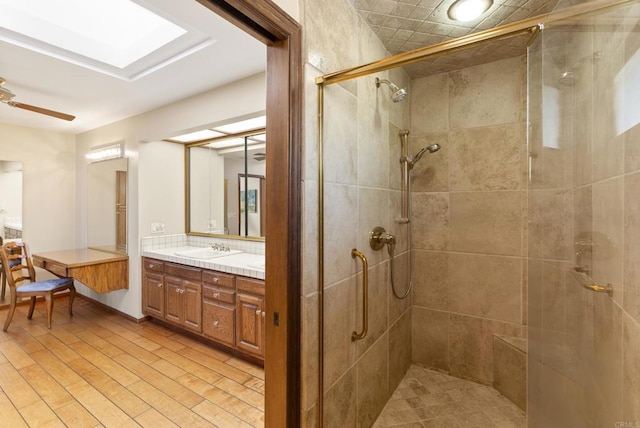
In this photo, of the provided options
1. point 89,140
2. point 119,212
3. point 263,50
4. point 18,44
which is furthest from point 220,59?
point 89,140

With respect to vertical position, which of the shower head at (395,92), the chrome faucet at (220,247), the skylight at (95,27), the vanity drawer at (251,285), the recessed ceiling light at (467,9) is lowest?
the vanity drawer at (251,285)

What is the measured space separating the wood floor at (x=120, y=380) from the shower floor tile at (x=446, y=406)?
92cm

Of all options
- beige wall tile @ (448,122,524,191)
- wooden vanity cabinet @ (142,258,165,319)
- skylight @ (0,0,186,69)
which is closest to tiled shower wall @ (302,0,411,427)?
beige wall tile @ (448,122,524,191)

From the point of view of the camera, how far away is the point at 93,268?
326cm

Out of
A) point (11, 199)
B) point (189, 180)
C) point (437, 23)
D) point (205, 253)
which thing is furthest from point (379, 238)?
point (11, 199)

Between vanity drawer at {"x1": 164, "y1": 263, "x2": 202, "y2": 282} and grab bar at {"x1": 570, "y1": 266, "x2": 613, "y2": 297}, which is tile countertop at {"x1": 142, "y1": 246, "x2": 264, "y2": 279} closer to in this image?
vanity drawer at {"x1": 164, "y1": 263, "x2": 202, "y2": 282}

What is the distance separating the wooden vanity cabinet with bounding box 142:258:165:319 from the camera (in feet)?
10.3

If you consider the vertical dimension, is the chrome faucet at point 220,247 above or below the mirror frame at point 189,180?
below

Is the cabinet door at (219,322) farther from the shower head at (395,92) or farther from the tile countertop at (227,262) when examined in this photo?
the shower head at (395,92)

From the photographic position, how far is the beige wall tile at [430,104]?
2262mm

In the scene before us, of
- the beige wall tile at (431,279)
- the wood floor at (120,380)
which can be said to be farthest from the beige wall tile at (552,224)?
the wood floor at (120,380)

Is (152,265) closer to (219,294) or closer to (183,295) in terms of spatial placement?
(183,295)

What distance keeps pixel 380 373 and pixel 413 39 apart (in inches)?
86.0

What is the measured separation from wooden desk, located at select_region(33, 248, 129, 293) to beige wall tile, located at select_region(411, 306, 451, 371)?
3332 millimetres
